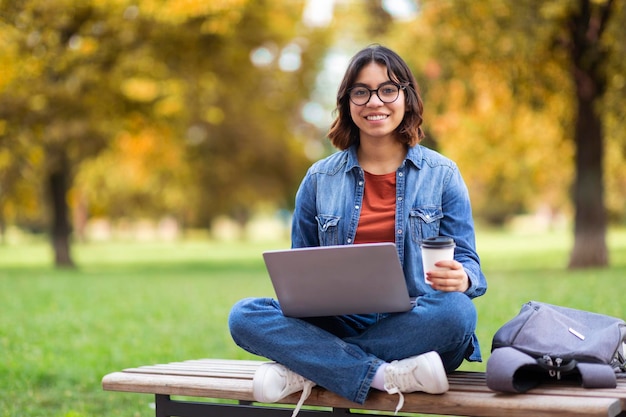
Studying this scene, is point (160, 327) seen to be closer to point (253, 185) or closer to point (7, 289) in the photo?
Answer: point (7, 289)

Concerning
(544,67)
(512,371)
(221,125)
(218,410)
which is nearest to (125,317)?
(218,410)

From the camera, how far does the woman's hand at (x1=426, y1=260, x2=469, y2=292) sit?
3217mm

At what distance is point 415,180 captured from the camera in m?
3.71

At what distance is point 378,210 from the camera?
3.74m

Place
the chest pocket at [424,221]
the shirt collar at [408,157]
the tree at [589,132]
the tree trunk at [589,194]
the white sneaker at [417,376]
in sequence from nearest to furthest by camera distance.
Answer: the white sneaker at [417,376] < the chest pocket at [424,221] < the shirt collar at [408,157] < the tree at [589,132] < the tree trunk at [589,194]

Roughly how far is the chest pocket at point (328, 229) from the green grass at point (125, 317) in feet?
6.74

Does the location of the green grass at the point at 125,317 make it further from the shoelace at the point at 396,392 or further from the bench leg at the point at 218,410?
the shoelace at the point at 396,392

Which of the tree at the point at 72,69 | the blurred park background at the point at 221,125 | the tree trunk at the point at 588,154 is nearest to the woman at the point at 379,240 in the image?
the blurred park background at the point at 221,125

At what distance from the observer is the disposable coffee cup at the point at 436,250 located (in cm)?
316

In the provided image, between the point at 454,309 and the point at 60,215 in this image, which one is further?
the point at 60,215

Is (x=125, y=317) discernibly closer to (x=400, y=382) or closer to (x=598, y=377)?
(x=400, y=382)

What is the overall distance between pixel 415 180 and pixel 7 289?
11.1 meters

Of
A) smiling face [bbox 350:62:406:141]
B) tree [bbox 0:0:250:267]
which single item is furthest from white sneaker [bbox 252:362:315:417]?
tree [bbox 0:0:250:267]

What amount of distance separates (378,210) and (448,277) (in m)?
0.60
